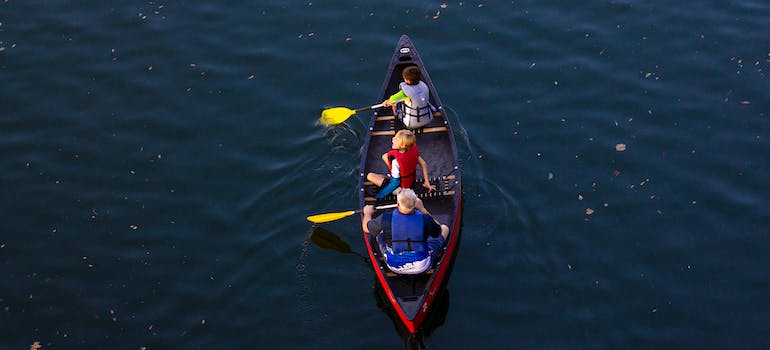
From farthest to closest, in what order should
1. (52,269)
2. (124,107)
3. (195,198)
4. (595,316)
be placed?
(124,107)
(195,198)
(52,269)
(595,316)

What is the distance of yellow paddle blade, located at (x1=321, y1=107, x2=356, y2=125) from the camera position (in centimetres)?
2034

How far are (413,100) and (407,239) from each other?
181 inches

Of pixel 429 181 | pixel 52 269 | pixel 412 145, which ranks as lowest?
pixel 52 269

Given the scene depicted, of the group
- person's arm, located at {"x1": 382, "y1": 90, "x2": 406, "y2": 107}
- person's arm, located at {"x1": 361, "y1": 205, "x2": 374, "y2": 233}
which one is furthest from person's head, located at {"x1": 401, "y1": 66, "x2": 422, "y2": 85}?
person's arm, located at {"x1": 361, "y1": 205, "x2": 374, "y2": 233}

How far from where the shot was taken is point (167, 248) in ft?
59.4

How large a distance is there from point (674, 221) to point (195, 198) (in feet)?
34.1

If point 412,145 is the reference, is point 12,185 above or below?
below

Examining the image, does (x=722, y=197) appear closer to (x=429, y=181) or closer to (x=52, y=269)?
(x=429, y=181)

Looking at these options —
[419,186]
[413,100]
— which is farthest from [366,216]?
[413,100]

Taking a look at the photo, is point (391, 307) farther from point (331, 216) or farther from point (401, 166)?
point (401, 166)

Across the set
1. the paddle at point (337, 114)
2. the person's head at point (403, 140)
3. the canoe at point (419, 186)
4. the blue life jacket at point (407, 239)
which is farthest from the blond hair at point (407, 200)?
the paddle at point (337, 114)

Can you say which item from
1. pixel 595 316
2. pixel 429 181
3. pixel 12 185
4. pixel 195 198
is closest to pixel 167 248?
pixel 195 198

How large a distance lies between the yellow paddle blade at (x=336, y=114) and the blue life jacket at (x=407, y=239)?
4929 millimetres

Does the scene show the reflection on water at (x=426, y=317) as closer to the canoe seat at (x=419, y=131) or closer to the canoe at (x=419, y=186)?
the canoe at (x=419, y=186)
